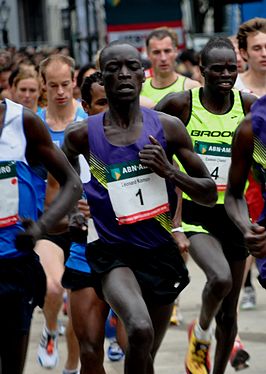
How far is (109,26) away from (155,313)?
1376cm

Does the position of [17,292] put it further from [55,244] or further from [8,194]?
[55,244]

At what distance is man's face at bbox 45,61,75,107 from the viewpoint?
28.5 ft

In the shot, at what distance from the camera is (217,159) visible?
7.46 metres

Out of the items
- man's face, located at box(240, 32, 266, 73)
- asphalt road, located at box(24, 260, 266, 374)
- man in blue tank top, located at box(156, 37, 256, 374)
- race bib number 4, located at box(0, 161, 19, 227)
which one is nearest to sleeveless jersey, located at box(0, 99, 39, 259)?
race bib number 4, located at box(0, 161, 19, 227)

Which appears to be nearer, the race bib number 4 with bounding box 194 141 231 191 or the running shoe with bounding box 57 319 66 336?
the race bib number 4 with bounding box 194 141 231 191

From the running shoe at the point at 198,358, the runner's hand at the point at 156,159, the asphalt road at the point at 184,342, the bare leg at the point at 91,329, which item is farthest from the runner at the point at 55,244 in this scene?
the runner's hand at the point at 156,159

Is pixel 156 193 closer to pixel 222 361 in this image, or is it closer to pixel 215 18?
pixel 222 361

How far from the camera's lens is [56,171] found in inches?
223

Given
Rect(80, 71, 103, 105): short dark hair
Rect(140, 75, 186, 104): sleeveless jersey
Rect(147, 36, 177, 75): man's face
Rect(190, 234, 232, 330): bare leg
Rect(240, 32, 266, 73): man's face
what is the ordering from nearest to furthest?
Rect(190, 234, 232, 330): bare leg, Rect(80, 71, 103, 105): short dark hair, Rect(240, 32, 266, 73): man's face, Rect(140, 75, 186, 104): sleeveless jersey, Rect(147, 36, 177, 75): man's face

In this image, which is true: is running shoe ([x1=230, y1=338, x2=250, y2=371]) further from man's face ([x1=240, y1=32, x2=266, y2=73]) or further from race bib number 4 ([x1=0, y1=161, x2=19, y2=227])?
race bib number 4 ([x1=0, y1=161, x2=19, y2=227])

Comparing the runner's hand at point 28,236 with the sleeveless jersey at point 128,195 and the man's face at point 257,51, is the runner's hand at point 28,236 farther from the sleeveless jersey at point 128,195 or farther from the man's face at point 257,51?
the man's face at point 257,51

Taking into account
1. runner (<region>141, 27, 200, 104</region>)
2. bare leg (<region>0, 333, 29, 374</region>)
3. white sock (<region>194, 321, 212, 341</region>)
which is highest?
bare leg (<region>0, 333, 29, 374</region>)

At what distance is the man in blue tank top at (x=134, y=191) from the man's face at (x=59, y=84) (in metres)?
2.37

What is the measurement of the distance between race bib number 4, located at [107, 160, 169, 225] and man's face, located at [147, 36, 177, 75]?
14.8 ft
